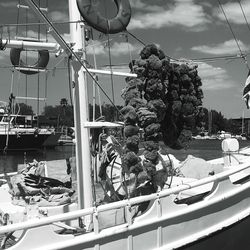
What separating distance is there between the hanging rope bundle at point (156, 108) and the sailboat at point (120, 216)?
728 millimetres

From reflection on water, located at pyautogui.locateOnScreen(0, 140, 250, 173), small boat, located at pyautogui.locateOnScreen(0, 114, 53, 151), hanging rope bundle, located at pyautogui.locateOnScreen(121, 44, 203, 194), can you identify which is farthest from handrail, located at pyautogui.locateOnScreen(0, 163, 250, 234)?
small boat, located at pyautogui.locateOnScreen(0, 114, 53, 151)

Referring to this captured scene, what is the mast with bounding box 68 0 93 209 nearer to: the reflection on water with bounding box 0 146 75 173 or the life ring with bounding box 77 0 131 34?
the life ring with bounding box 77 0 131 34

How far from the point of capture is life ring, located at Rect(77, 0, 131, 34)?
7.43 metres

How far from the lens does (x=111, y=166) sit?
8.97 m

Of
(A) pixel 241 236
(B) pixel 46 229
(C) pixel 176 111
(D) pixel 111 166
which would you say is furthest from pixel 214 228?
(B) pixel 46 229

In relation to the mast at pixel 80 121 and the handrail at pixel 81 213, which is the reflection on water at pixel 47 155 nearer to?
the mast at pixel 80 121

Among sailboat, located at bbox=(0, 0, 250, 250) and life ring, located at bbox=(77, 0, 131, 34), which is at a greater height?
life ring, located at bbox=(77, 0, 131, 34)

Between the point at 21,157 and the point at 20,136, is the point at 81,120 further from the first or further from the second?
the point at 20,136

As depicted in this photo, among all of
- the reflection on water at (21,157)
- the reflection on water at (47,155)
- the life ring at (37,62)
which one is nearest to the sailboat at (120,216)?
the life ring at (37,62)

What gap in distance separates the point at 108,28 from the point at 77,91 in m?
1.45

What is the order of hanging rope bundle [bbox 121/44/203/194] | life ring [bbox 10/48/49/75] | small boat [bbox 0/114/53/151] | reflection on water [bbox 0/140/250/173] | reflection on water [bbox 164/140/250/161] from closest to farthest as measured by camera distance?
hanging rope bundle [bbox 121/44/203/194] < life ring [bbox 10/48/49/75] < reflection on water [bbox 164/140/250/161] < reflection on water [bbox 0/140/250/173] < small boat [bbox 0/114/53/151]

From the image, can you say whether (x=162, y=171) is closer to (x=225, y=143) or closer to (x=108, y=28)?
(x=108, y=28)

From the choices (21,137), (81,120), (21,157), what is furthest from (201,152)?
(81,120)

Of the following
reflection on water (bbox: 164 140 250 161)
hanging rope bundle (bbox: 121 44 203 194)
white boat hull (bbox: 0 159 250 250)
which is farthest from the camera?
reflection on water (bbox: 164 140 250 161)
